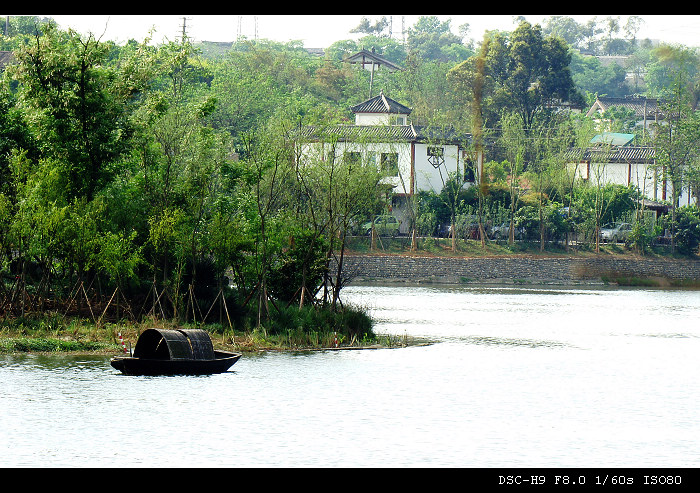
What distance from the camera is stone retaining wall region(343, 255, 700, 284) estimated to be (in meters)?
60.2

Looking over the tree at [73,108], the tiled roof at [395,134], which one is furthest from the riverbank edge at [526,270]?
the tree at [73,108]

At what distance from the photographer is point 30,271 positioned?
3272 centimetres

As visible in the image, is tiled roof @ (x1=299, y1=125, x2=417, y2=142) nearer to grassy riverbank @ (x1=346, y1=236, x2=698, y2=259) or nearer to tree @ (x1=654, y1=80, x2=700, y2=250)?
grassy riverbank @ (x1=346, y1=236, x2=698, y2=259)

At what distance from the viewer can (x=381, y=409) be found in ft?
78.4

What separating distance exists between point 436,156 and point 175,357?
44.3 m

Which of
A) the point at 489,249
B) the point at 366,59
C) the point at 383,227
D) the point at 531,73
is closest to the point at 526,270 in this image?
the point at 489,249

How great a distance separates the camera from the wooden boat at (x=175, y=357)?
25.2m

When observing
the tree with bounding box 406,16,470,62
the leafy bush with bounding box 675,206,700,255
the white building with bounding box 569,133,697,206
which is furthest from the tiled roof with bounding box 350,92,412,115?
the tree with bounding box 406,16,470,62

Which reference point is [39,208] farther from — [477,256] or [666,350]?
[477,256]

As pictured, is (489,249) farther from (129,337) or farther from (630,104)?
(630,104)

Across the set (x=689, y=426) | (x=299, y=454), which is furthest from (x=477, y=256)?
(x=299, y=454)

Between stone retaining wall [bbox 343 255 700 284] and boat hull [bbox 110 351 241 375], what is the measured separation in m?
31.9

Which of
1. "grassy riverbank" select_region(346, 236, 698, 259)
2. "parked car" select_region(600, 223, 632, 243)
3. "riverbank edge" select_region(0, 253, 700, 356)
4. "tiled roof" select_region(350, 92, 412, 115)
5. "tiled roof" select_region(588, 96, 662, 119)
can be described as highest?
"tiled roof" select_region(588, 96, 662, 119)
